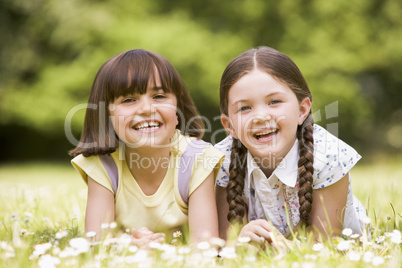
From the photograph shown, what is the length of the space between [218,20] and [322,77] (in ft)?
9.09

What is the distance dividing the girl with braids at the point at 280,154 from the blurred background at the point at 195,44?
21.8 feet

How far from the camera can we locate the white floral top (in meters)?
2.51

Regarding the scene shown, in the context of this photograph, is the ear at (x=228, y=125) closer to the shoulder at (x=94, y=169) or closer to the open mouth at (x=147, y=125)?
the open mouth at (x=147, y=125)

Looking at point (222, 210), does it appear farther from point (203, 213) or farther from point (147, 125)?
point (147, 125)

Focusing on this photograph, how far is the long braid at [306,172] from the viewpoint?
95.8 inches

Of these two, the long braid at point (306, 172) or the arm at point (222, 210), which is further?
the arm at point (222, 210)

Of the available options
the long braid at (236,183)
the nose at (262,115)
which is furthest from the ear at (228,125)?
the nose at (262,115)

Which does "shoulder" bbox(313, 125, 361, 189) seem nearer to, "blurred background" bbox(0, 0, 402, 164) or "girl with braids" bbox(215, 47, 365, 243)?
"girl with braids" bbox(215, 47, 365, 243)

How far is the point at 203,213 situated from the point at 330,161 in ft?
2.38

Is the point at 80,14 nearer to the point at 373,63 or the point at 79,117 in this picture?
the point at 79,117

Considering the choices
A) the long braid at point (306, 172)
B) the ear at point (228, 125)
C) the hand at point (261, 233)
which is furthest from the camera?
the ear at point (228, 125)

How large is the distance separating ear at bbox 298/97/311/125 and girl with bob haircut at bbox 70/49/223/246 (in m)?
0.50

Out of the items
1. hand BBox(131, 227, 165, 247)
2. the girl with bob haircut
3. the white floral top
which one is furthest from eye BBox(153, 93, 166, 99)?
hand BBox(131, 227, 165, 247)

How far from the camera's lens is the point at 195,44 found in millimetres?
10016
